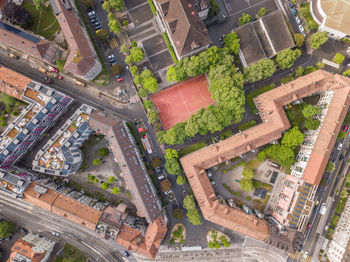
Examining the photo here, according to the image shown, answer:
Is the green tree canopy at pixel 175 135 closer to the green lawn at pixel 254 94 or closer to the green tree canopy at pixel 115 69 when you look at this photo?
the green lawn at pixel 254 94

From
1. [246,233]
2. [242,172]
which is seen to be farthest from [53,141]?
[246,233]

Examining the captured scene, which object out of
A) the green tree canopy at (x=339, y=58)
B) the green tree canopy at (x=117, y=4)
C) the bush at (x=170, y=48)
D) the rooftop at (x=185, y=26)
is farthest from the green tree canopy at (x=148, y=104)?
the green tree canopy at (x=339, y=58)

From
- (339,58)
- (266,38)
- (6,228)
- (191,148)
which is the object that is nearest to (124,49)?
(191,148)

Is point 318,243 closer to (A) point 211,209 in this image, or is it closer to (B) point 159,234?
(A) point 211,209

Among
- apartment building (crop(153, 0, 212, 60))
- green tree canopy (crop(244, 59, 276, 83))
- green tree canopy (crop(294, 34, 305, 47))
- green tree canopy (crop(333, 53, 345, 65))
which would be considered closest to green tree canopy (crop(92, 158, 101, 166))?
apartment building (crop(153, 0, 212, 60))

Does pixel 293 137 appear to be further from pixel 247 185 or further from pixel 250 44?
pixel 250 44

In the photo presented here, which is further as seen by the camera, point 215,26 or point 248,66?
point 215,26

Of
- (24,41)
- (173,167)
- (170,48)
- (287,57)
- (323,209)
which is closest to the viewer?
(24,41)
